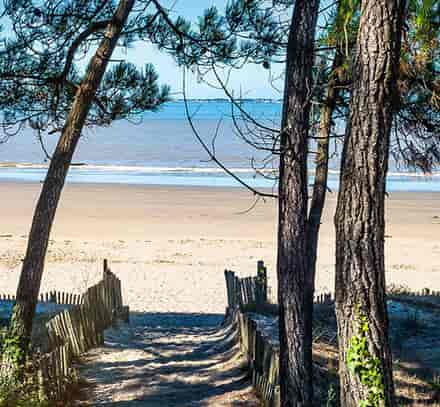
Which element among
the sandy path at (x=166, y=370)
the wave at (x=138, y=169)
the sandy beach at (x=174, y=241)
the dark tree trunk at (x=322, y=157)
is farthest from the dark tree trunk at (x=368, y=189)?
the wave at (x=138, y=169)

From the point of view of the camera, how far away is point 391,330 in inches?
350

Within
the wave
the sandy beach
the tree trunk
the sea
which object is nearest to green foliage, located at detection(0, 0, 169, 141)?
the tree trunk

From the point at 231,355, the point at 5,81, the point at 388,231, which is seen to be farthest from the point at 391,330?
the point at 388,231

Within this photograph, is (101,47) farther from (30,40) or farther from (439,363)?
(439,363)

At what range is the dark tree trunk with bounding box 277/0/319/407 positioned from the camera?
530 centimetres

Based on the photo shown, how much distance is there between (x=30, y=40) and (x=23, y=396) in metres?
4.04

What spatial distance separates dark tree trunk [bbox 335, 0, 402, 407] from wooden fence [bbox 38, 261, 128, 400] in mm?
2818

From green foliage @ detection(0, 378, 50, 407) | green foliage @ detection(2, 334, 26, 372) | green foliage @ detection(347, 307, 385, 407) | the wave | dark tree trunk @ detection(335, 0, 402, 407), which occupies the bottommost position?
green foliage @ detection(0, 378, 50, 407)

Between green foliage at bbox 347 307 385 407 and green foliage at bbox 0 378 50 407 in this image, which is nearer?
green foliage at bbox 347 307 385 407

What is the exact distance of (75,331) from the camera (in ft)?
26.0

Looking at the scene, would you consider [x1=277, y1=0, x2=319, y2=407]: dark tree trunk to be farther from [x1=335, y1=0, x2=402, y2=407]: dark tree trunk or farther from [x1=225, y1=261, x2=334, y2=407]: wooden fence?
[x1=335, y1=0, x2=402, y2=407]: dark tree trunk

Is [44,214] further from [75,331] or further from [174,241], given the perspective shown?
[174,241]

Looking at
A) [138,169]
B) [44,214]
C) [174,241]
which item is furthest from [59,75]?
[138,169]

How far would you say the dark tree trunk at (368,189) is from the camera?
3.96 m
